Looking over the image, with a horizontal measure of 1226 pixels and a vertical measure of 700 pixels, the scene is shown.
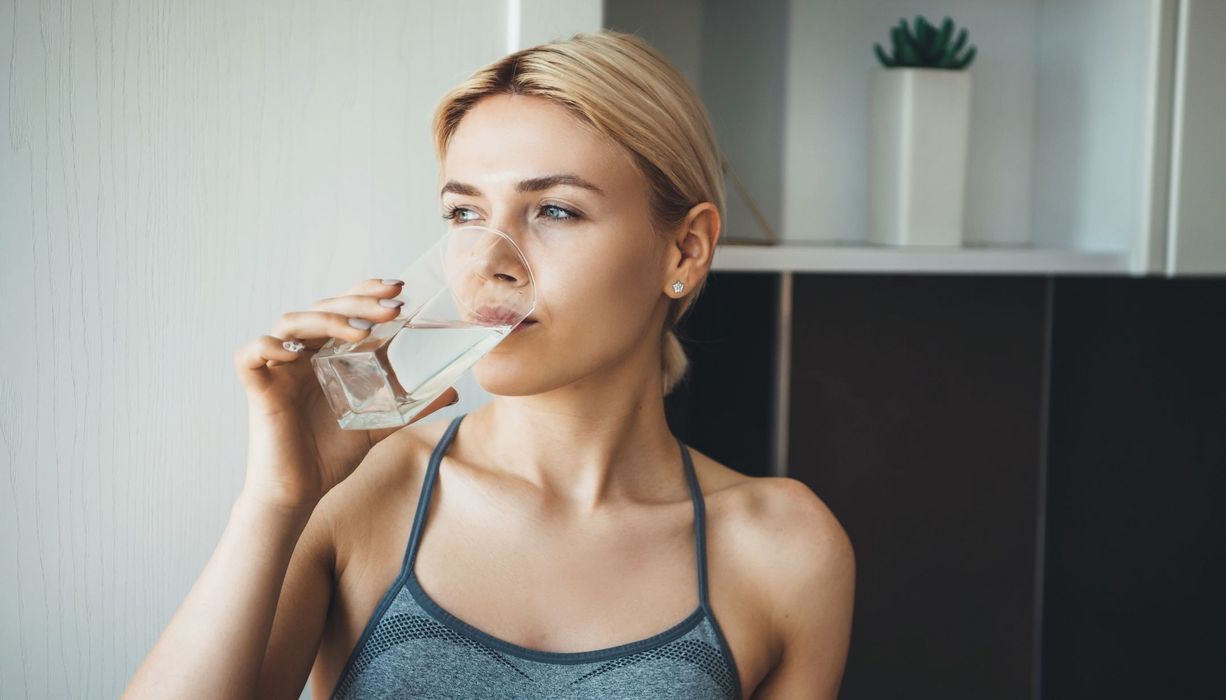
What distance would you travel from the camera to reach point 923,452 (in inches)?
73.4

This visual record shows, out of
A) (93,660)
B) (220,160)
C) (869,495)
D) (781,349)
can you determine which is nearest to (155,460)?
(93,660)

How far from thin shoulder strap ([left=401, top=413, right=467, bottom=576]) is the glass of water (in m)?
0.27

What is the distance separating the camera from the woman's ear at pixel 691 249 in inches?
52.1

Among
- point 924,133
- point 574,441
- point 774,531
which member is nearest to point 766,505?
point 774,531

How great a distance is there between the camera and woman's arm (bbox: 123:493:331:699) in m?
1.08

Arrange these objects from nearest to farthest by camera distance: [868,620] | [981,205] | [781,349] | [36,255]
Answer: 1. [36,255]
2. [781,349]
3. [868,620]
4. [981,205]

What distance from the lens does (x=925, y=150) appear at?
1.86m

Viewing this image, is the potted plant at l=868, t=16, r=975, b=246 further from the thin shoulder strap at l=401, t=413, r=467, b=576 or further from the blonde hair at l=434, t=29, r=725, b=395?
the thin shoulder strap at l=401, t=413, r=467, b=576

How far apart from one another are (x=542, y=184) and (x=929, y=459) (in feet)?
3.11

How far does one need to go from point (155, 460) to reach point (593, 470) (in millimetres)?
495

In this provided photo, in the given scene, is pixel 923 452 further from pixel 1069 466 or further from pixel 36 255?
pixel 36 255

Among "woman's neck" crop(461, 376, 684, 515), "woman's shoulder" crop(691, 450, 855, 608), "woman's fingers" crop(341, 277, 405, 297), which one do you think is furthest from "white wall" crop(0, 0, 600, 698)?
"woman's shoulder" crop(691, 450, 855, 608)

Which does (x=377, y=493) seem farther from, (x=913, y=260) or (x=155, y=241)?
(x=913, y=260)

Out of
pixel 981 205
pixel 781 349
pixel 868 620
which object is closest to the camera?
pixel 781 349
